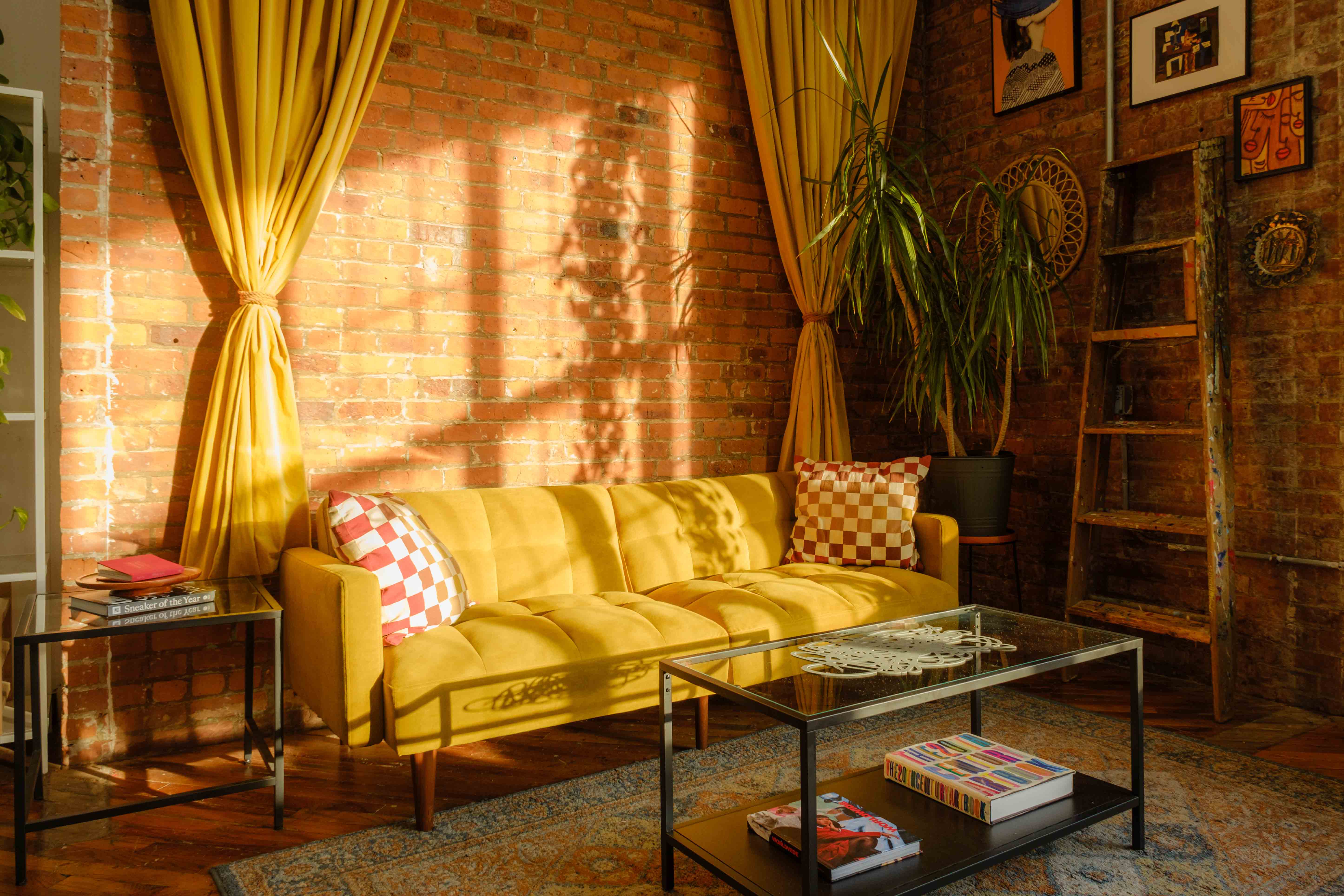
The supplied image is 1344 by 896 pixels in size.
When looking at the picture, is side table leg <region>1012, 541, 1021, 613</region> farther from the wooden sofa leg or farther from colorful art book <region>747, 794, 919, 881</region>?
the wooden sofa leg

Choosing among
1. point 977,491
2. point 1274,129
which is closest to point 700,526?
point 977,491

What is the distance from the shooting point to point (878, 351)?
4414 mm

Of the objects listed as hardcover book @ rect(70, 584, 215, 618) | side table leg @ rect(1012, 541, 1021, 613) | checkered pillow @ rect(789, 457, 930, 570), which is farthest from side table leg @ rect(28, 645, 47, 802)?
side table leg @ rect(1012, 541, 1021, 613)

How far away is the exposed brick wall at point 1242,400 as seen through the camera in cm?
304

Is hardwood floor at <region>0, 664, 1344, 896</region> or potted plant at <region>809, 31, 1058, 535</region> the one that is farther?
potted plant at <region>809, 31, 1058, 535</region>

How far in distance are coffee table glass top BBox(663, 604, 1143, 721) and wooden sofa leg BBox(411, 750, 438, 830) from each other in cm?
70

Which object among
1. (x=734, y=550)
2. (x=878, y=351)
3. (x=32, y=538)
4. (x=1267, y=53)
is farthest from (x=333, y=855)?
(x=1267, y=53)

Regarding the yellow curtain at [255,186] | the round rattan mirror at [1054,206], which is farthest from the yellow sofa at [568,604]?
the round rattan mirror at [1054,206]

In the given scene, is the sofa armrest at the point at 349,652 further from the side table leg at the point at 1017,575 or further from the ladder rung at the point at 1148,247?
the ladder rung at the point at 1148,247

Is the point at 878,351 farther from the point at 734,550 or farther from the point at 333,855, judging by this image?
the point at 333,855

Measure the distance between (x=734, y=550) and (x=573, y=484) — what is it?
0.68 meters

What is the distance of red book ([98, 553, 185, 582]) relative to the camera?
2221 mm

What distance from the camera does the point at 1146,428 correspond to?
3.27 m

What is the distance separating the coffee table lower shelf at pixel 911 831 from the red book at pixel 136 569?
1418 mm
